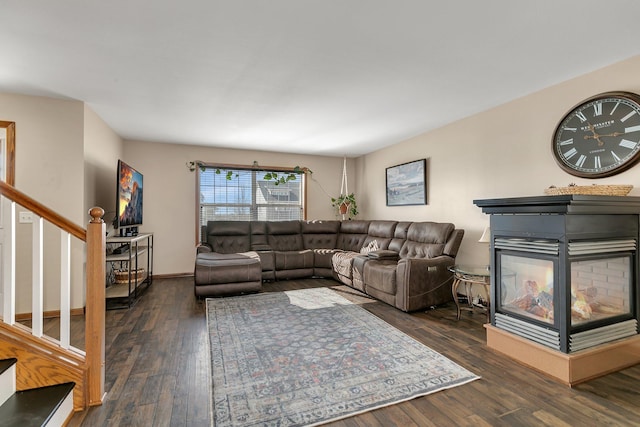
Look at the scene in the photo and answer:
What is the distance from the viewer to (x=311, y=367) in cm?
Result: 217

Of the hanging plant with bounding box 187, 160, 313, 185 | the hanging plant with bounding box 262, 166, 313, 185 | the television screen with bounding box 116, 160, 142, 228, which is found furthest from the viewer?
the hanging plant with bounding box 262, 166, 313, 185

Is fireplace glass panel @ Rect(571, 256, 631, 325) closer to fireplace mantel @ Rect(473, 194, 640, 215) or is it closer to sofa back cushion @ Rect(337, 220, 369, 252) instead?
fireplace mantel @ Rect(473, 194, 640, 215)

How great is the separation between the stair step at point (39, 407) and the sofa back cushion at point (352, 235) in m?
4.28

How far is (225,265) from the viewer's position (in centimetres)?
398

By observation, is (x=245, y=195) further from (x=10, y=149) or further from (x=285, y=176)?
(x=10, y=149)

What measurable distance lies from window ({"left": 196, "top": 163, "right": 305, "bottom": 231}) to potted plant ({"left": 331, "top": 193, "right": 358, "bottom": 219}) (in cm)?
76

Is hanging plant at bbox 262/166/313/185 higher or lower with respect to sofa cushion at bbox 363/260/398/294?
higher

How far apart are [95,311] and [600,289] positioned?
3.43 metres

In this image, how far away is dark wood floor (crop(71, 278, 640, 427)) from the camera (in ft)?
5.33

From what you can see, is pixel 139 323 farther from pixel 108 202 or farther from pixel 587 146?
pixel 587 146

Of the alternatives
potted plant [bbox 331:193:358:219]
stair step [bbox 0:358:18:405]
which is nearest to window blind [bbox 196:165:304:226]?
potted plant [bbox 331:193:358:219]

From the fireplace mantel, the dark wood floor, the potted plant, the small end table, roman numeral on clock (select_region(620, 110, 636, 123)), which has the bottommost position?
the dark wood floor

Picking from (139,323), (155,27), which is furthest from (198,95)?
(139,323)

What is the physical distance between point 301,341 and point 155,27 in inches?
102
